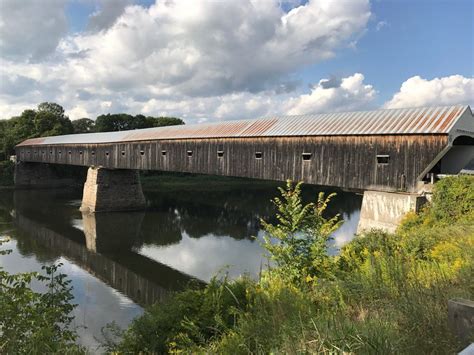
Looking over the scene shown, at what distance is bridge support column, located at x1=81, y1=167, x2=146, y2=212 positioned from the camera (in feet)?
96.6

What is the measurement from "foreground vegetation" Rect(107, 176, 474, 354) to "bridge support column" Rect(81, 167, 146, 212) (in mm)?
24676

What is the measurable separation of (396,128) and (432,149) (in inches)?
58.6

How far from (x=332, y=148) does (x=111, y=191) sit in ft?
A: 69.6

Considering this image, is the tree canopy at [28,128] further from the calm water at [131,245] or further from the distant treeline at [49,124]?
the calm water at [131,245]

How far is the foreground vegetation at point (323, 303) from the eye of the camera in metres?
2.93

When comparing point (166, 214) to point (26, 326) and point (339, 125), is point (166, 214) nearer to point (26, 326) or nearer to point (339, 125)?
point (339, 125)

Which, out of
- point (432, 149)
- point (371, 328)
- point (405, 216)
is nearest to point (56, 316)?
point (371, 328)

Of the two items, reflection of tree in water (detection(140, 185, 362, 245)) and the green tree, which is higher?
the green tree

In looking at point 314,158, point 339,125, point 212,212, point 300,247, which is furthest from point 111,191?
point 300,247

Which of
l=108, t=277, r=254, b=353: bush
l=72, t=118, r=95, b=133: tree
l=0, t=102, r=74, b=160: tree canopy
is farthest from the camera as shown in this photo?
l=72, t=118, r=95, b=133: tree

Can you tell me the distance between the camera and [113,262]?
17.6 metres

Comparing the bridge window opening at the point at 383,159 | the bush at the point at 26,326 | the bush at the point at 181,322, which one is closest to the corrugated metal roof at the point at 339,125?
the bridge window opening at the point at 383,159

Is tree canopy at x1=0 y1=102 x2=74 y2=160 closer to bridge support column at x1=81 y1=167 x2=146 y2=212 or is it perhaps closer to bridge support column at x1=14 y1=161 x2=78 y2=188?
bridge support column at x1=14 y1=161 x2=78 y2=188

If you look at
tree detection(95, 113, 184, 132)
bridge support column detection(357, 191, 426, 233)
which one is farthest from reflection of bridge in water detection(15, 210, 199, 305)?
tree detection(95, 113, 184, 132)
